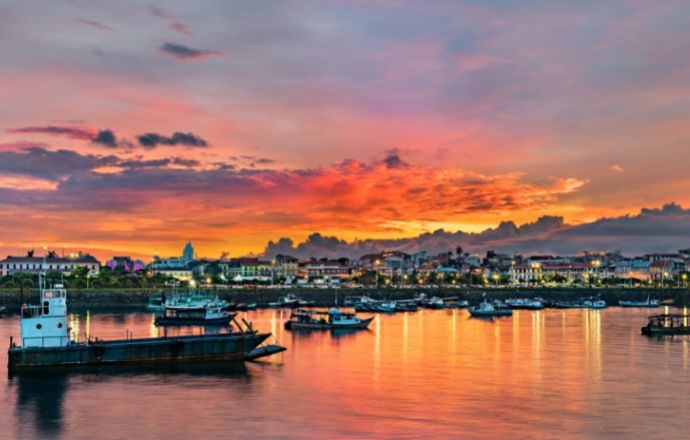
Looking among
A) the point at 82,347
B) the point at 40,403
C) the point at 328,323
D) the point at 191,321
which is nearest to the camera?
the point at 40,403

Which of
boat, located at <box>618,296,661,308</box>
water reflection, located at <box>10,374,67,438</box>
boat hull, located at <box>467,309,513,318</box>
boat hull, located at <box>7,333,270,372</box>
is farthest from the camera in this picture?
boat, located at <box>618,296,661,308</box>

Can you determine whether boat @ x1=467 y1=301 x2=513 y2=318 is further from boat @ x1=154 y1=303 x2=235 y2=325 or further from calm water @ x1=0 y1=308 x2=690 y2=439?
calm water @ x1=0 y1=308 x2=690 y2=439

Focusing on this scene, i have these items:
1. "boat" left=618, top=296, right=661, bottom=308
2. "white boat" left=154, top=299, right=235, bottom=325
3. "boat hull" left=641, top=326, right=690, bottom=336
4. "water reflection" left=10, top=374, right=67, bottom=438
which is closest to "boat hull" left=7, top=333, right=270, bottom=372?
"water reflection" left=10, top=374, right=67, bottom=438

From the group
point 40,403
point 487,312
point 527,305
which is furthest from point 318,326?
point 527,305

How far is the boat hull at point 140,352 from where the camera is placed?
6047 centimetres

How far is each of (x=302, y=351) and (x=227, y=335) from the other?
13.3 m

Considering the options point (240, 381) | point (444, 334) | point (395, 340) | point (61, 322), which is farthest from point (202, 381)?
Answer: point (444, 334)

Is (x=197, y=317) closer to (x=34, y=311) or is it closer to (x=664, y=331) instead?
(x=34, y=311)

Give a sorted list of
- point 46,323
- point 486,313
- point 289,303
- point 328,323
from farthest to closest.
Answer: point 289,303 < point 486,313 < point 328,323 < point 46,323

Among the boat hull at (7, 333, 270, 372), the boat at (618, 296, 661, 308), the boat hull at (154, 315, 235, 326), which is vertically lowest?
the boat at (618, 296, 661, 308)

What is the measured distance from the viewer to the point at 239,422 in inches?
1751

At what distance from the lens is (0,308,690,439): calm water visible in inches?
1688

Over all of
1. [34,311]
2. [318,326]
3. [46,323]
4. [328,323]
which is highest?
[34,311]

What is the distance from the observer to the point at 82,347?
202 ft
